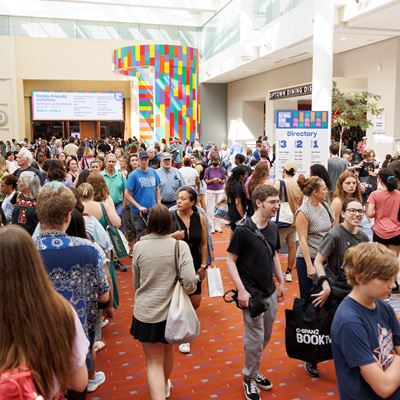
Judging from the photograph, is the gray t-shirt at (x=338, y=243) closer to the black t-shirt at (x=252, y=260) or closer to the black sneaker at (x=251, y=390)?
the black t-shirt at (x=252, y=260)

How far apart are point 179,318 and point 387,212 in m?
3.13

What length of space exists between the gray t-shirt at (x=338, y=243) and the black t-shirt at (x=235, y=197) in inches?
130

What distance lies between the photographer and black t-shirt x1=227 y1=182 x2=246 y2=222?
6598mm

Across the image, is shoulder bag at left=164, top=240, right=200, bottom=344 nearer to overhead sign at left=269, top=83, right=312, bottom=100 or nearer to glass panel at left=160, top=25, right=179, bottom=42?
overhead sign at left=269, top=83, right=312, bottom=100

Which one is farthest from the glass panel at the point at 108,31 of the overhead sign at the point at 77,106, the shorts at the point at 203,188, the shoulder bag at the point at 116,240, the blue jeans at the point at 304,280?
the blue jeans at the point at 304,280

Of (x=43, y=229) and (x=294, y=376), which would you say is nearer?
(x=43, y=229)

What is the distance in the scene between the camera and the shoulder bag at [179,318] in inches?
115

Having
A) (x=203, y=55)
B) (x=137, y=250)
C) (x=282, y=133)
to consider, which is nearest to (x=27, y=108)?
(x=203, y=55)

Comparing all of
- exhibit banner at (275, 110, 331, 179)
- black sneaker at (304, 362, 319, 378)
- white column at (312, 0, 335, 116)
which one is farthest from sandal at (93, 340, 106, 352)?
white column at (312, 0, 335, 116)

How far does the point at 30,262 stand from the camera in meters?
1.55

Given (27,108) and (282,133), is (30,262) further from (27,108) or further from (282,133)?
(27,108)

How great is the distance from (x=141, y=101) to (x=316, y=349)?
816 inches

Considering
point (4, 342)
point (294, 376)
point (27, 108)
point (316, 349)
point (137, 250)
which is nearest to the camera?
point (4, 342)

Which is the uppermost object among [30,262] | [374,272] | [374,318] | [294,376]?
[30,262]
